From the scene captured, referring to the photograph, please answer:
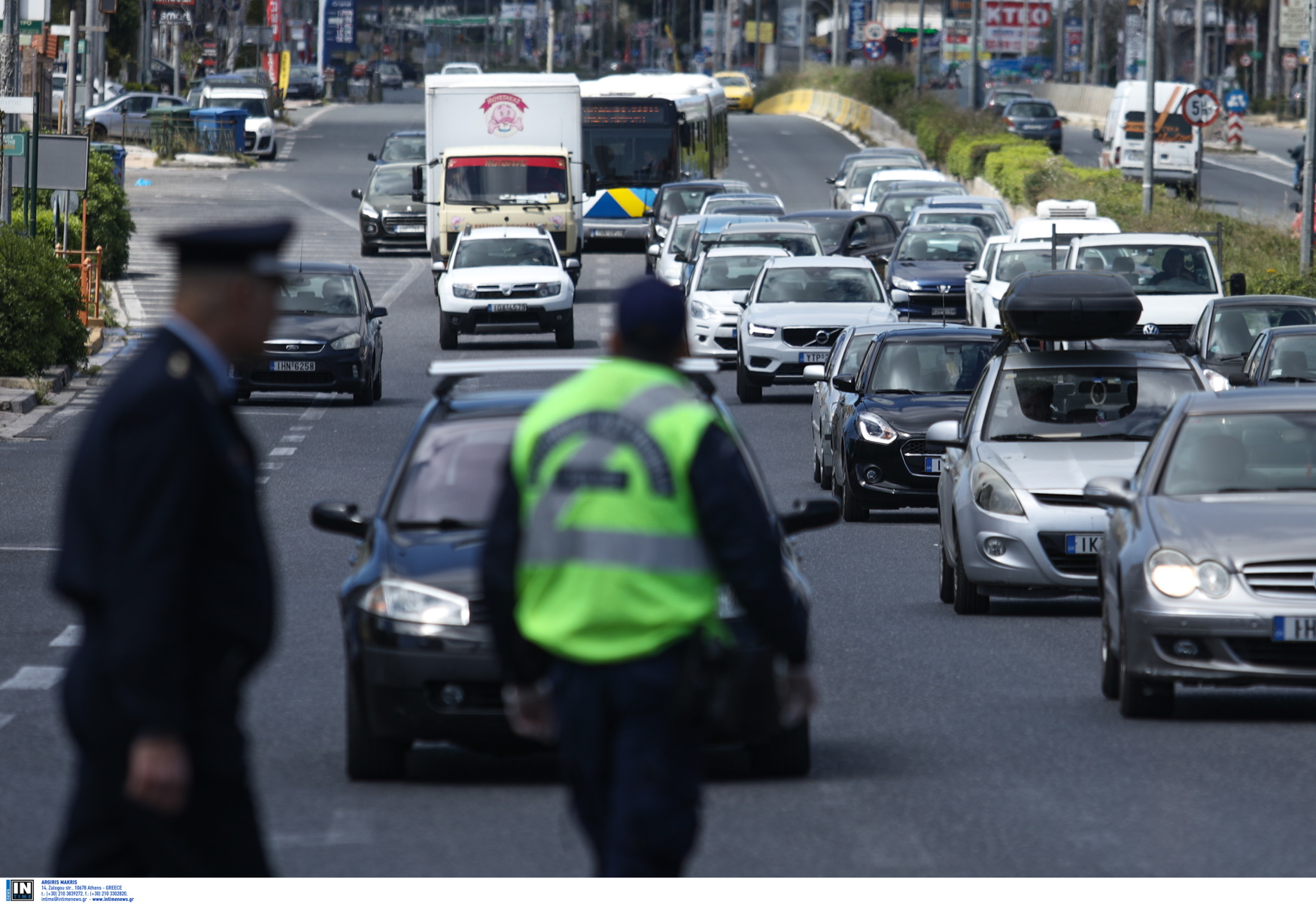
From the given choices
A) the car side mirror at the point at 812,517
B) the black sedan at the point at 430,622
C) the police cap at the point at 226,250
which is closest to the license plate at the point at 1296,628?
the black sedan at the point at 430,622

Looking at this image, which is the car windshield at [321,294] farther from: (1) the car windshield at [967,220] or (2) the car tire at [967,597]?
(2) the car tire at [967,597]

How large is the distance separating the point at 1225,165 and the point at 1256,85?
50.5 m

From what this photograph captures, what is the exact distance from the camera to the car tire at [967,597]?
1402cm

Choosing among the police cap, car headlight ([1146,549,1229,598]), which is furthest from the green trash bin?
the police cap

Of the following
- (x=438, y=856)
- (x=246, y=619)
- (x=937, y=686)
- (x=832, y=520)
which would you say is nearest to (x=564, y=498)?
(x=246, y=619)

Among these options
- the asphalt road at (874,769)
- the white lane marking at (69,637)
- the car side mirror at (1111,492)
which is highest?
the car side mirror at (1111,492)

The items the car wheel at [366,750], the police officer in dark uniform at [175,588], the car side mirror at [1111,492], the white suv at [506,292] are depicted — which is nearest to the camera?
the police officer in dark uniform at [175,588]

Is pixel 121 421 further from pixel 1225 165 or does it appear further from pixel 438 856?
pixel 1225 165

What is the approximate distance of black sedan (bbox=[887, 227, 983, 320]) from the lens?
37.6 meters

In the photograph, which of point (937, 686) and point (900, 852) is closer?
point (900, 852)

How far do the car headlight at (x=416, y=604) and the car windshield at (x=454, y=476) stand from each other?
0.45 m

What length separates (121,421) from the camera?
455 cm

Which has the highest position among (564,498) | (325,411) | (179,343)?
(179,343)

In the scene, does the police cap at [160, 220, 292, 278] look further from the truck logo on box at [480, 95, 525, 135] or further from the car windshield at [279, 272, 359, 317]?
the truck logo on box at [480, 95, 525, 135]
